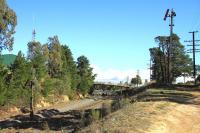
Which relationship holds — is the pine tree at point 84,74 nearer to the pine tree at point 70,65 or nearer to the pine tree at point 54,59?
the pine tree at point 70,65

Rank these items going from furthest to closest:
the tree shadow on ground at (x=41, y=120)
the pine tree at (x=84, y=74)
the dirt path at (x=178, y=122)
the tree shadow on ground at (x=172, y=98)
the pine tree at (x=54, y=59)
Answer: the pine tree at (x=84, y=74) < the pine tree at (x=54, y=59) < the tree shadow on ground at (x=41, y=120) < the tree shadow on ground at (x=172, y=98) < the dirt path at (x=178, y=122)

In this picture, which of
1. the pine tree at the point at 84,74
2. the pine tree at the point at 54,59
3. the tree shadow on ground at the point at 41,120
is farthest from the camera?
the pine tree at the point at 84,74

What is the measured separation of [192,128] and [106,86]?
496 feet

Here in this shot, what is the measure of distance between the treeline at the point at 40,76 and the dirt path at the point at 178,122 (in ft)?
140

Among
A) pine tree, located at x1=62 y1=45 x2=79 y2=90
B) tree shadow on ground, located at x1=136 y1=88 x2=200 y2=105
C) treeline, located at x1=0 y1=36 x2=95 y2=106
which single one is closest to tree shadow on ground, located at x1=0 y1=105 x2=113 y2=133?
treeline, located at x1=0 y1=36 x2=95 y2=106

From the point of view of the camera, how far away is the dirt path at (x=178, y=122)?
772 inches

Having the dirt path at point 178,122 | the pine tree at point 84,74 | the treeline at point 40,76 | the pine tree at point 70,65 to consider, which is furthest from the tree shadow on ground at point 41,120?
the pine tree at point 84,74

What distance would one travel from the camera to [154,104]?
2634cm

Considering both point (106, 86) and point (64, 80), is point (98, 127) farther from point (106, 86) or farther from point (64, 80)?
point (106, 86)

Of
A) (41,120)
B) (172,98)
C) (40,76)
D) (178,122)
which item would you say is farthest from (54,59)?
(178,122)

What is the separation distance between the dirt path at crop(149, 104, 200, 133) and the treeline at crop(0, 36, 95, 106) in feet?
140

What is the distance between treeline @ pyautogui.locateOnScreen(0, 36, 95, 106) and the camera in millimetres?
68562

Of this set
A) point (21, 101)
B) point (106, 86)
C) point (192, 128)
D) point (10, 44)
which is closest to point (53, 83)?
point (21, 101)

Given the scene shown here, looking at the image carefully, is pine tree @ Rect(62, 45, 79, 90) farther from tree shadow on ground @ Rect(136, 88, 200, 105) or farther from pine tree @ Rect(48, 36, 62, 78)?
tree shadow on ground @ Rect(136, 88, 200, 105)
